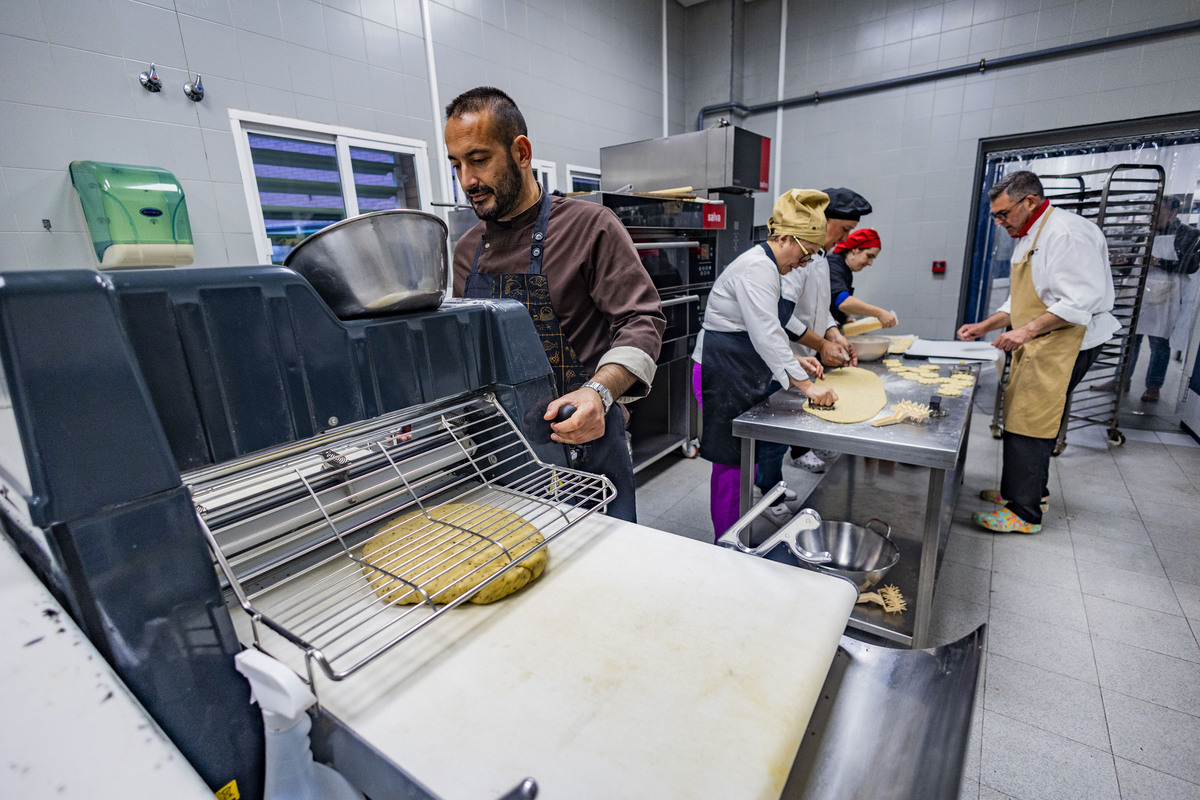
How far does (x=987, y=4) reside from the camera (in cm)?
404

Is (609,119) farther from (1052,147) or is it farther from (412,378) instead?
(412,378)

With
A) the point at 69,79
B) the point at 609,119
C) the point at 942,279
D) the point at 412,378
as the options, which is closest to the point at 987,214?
the point at 942,279

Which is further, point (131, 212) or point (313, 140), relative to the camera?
point (313, 140)

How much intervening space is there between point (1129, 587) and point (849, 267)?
7.02 feet

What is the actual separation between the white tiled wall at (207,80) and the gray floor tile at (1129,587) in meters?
3.83

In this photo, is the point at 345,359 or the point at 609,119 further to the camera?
the point at 609,119

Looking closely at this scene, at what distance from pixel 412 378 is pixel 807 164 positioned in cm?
524

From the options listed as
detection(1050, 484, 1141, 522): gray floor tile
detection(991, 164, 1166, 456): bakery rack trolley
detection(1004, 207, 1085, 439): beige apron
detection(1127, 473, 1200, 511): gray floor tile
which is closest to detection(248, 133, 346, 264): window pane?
detection(1004, 207, 1085, 439): beige apron

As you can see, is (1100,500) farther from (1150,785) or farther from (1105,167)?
(1105,167)

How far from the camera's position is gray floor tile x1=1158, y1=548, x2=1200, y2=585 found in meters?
2.25

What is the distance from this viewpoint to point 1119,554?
8.01ft

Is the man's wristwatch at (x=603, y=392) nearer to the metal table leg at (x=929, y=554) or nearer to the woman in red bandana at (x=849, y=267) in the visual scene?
the metal table leg at (x=929, y=554)

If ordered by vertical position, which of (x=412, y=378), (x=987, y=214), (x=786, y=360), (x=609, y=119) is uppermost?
(x=609, y=119)

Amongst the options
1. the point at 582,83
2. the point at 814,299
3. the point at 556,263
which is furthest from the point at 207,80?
the point at 814,299
